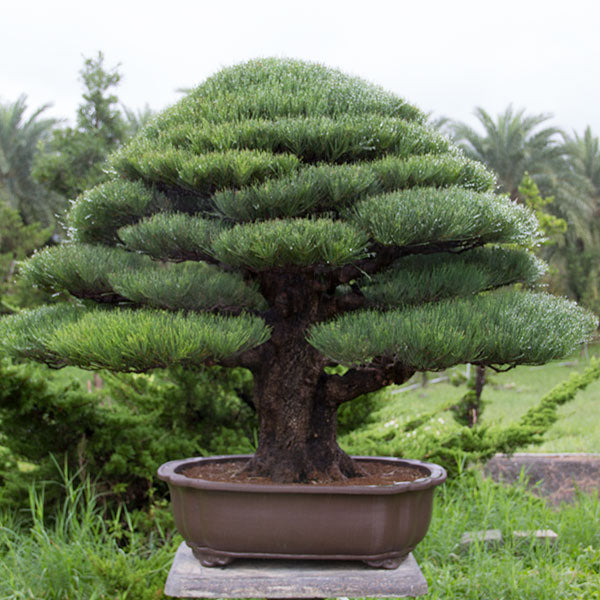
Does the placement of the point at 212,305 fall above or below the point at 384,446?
above

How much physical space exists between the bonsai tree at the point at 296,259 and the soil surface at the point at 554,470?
9.53 feet

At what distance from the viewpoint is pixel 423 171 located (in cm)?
160

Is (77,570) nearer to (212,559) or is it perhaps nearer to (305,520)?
(212,559)

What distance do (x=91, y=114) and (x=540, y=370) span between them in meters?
9.22

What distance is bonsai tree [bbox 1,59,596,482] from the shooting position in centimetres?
142

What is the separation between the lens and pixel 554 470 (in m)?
4.43

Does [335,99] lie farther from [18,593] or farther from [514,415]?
[514,415]

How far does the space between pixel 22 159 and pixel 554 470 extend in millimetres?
12411

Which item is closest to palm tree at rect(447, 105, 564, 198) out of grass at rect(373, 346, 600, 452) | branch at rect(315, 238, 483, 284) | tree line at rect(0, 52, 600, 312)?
tree line at rect(0, 52, 600, 312)

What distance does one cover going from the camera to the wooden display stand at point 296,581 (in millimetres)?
1400

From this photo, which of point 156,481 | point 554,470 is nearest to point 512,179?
point 554,470

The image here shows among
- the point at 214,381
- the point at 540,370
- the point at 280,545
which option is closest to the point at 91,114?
the point at 214,381

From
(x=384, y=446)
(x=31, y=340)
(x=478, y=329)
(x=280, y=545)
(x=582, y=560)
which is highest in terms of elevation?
(x=478, y=329)

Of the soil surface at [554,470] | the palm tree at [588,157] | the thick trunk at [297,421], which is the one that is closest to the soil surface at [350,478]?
A: the thick trunk at [297,421]
